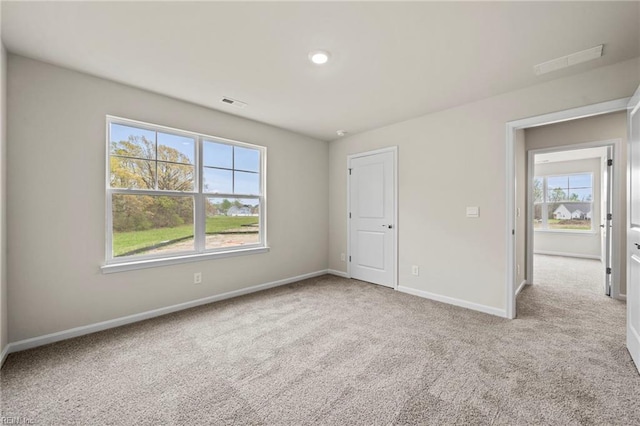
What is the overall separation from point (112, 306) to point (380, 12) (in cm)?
349

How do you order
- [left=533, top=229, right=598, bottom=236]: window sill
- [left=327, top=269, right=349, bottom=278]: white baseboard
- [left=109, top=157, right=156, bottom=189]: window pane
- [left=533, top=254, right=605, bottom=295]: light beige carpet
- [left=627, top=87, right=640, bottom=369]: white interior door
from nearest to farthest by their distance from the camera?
[left=627, top=87, right=640, bottom=369]: white interior door → [left=109, top=157, right=156, bottom=189]: window pane → [left=533, top=254, right=605, bottom=295]: light beige carpet → [left=327, top=269, right=349, bottom=278]: white baseboard → [left=533, top=229, right=598, bottom=236]: window sill

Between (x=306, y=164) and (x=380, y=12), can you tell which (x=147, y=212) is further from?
(x=380, y=12)

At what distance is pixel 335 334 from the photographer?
256 cm

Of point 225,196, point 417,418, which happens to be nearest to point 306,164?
point 225,196

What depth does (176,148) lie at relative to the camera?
127 inches

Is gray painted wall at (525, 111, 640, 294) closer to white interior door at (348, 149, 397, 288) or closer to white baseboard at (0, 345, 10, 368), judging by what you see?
white interior door at (348, 149, 397, 288)

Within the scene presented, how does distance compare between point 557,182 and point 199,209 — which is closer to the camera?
point 199,209

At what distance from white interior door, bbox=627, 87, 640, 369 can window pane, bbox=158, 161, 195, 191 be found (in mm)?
4144

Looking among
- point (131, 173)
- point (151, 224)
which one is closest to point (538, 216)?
point (151, 224)

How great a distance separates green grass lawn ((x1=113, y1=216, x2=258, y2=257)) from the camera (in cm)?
281

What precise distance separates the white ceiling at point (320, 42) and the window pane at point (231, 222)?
55.0 inches

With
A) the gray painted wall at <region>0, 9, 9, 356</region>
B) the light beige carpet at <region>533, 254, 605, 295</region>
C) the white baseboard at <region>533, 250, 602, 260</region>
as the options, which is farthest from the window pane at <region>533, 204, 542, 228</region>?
the gray painted wall at <region>0, 9, 9, 356</region>

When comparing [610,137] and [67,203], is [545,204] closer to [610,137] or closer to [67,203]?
[610,137]

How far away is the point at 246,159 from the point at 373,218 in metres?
2.16
